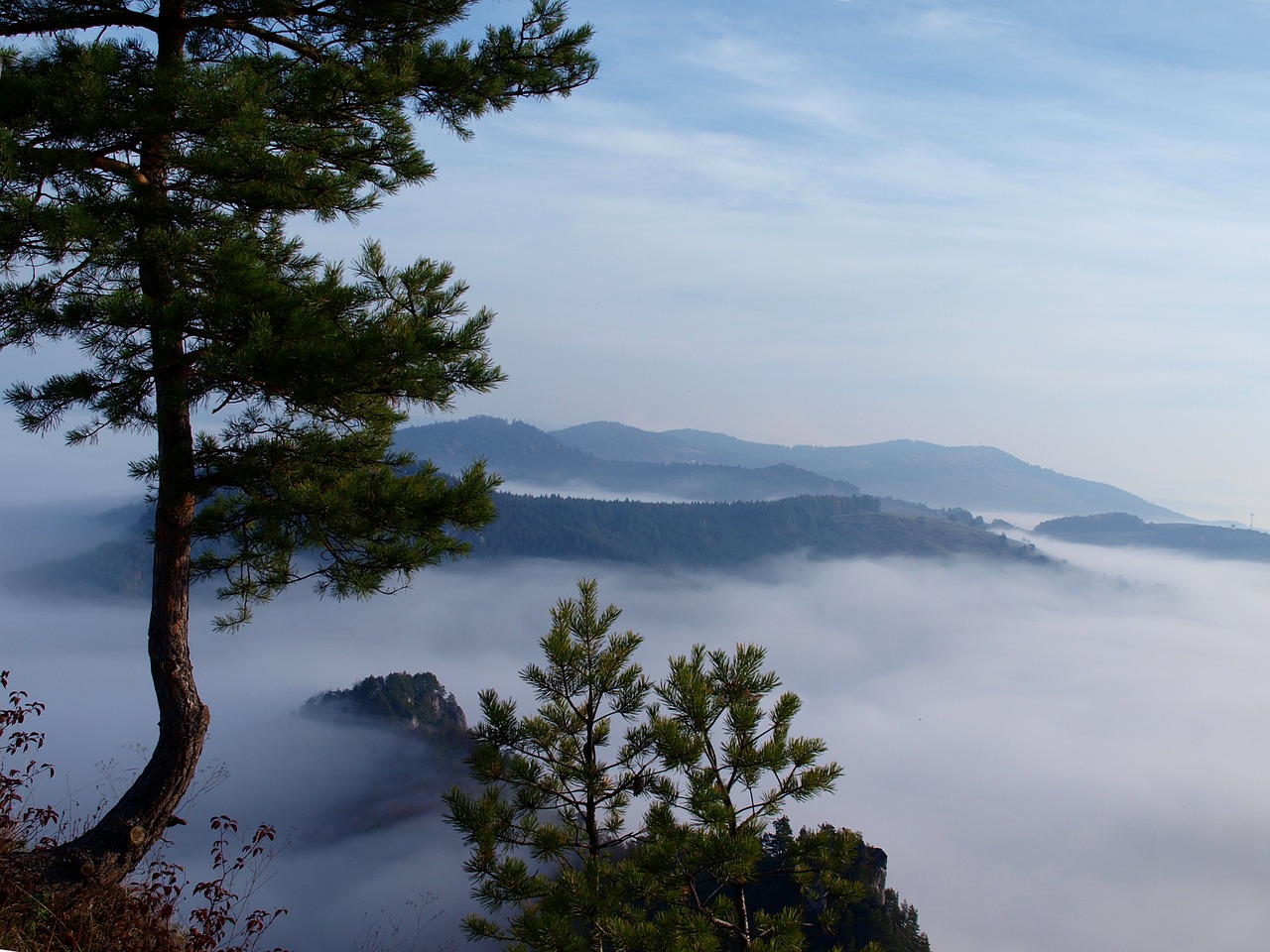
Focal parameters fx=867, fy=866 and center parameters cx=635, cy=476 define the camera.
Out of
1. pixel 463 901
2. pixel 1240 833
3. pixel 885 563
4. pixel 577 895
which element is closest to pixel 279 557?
pixel 577 895

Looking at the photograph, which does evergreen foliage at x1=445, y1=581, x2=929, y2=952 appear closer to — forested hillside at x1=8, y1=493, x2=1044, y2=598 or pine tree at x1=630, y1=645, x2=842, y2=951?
pine tree at x1=630, y1=645, x2=842, y2=951

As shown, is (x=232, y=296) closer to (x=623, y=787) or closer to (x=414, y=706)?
(x=623, y=787)

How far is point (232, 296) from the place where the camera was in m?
3.89

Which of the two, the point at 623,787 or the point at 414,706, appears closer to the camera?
the point at 623,787

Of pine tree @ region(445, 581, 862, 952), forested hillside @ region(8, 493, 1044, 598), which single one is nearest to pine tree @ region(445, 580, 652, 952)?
pine tree @ region(445, 581, 862, 952)

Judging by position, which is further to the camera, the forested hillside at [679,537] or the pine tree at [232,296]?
the forested hillside at [679,537]

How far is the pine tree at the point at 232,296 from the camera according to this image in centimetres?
389

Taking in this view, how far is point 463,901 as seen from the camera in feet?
139

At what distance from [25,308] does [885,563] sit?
629 feet

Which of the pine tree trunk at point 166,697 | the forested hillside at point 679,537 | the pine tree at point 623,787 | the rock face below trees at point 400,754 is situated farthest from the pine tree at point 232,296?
the forested hillside at point 679,537

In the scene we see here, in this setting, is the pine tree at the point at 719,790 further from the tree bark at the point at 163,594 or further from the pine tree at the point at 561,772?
the tree bark at the point at 163,594

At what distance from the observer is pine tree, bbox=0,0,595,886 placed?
12.8 ft

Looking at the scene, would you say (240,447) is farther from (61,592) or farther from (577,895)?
(61,592)

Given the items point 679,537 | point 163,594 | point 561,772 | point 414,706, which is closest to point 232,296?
point 163,594
